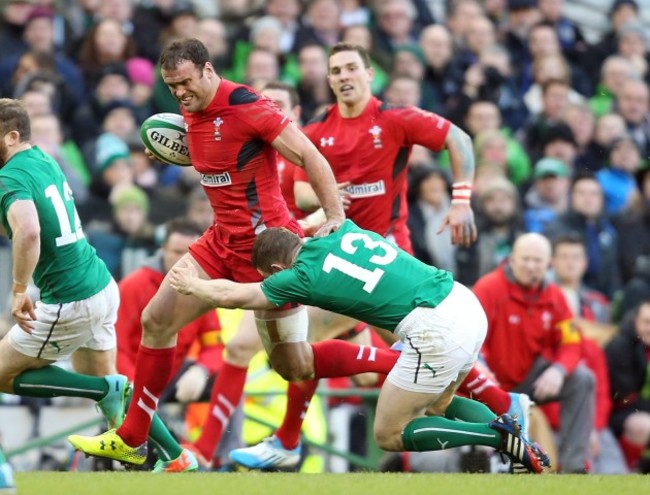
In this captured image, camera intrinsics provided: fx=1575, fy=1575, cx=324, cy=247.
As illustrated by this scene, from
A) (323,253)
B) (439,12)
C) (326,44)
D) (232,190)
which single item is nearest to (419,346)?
(323,253)

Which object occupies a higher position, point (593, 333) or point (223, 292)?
point (223, 292)

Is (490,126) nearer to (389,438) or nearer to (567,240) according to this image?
(567,240)

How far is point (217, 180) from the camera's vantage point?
956cm

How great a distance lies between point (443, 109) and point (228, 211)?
7.53 meters

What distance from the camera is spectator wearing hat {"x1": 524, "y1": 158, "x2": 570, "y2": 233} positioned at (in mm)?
15164

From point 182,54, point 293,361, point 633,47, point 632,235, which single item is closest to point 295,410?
point 293,361

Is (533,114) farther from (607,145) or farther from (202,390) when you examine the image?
(202,390)

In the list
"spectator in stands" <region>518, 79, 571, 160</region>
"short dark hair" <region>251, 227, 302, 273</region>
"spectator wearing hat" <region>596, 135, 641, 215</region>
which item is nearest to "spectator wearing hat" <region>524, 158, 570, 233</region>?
"spectator wearing hat" <region>596, 135, 641, 215</region>

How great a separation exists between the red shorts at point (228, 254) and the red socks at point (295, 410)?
1.01m

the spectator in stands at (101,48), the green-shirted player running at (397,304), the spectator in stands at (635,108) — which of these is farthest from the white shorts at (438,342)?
the spectator in stands at (635,108)

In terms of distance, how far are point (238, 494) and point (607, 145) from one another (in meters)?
9.84

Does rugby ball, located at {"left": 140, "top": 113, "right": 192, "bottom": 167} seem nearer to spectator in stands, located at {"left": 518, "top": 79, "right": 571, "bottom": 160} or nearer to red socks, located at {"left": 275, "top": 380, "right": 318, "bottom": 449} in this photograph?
red socks, located at {"left": 275, "top": 380, "right": 318, "bottom": 449}

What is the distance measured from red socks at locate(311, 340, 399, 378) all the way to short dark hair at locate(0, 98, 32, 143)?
2.21 m

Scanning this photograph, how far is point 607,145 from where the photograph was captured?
1706 centimetres
